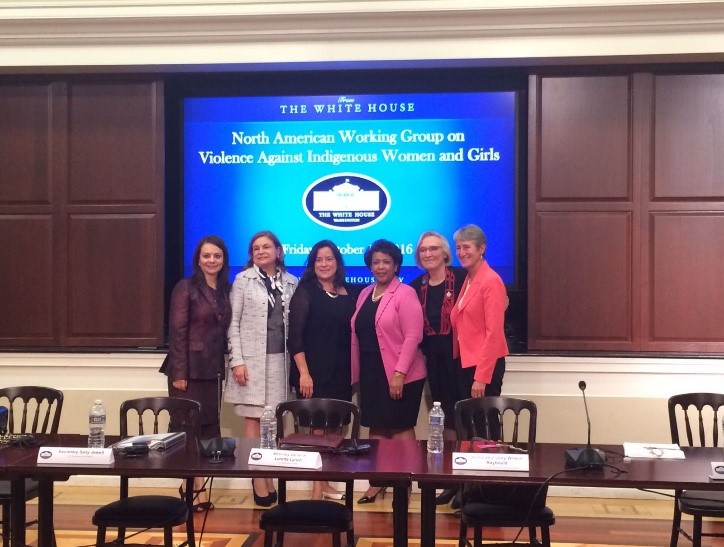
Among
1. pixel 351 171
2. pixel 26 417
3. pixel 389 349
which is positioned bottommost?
pixel 26 417

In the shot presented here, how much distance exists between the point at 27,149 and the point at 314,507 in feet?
11.2

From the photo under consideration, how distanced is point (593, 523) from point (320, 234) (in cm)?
250

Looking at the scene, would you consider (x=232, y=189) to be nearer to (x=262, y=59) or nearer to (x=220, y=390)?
(x=262, y=59)

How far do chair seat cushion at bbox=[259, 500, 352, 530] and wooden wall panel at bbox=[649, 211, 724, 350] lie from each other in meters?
2.70

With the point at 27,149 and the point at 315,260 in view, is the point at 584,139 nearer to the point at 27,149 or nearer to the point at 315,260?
the point at 315,260

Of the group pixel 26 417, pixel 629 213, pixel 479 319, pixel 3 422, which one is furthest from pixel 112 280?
pixel 629 213

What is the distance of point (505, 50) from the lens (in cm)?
492

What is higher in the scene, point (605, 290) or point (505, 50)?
point (505, 50)

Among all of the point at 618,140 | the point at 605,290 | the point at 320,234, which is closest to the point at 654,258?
the point at 605,290

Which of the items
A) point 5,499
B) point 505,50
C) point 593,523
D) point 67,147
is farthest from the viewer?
point 67,147

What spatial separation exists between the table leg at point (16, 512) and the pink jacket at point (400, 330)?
6.90ft

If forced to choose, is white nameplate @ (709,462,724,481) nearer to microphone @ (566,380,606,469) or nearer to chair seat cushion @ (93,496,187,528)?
microphone @ (566,380,606,469)

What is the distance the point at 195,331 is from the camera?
4.58 m

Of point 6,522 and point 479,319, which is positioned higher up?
point 479,319
